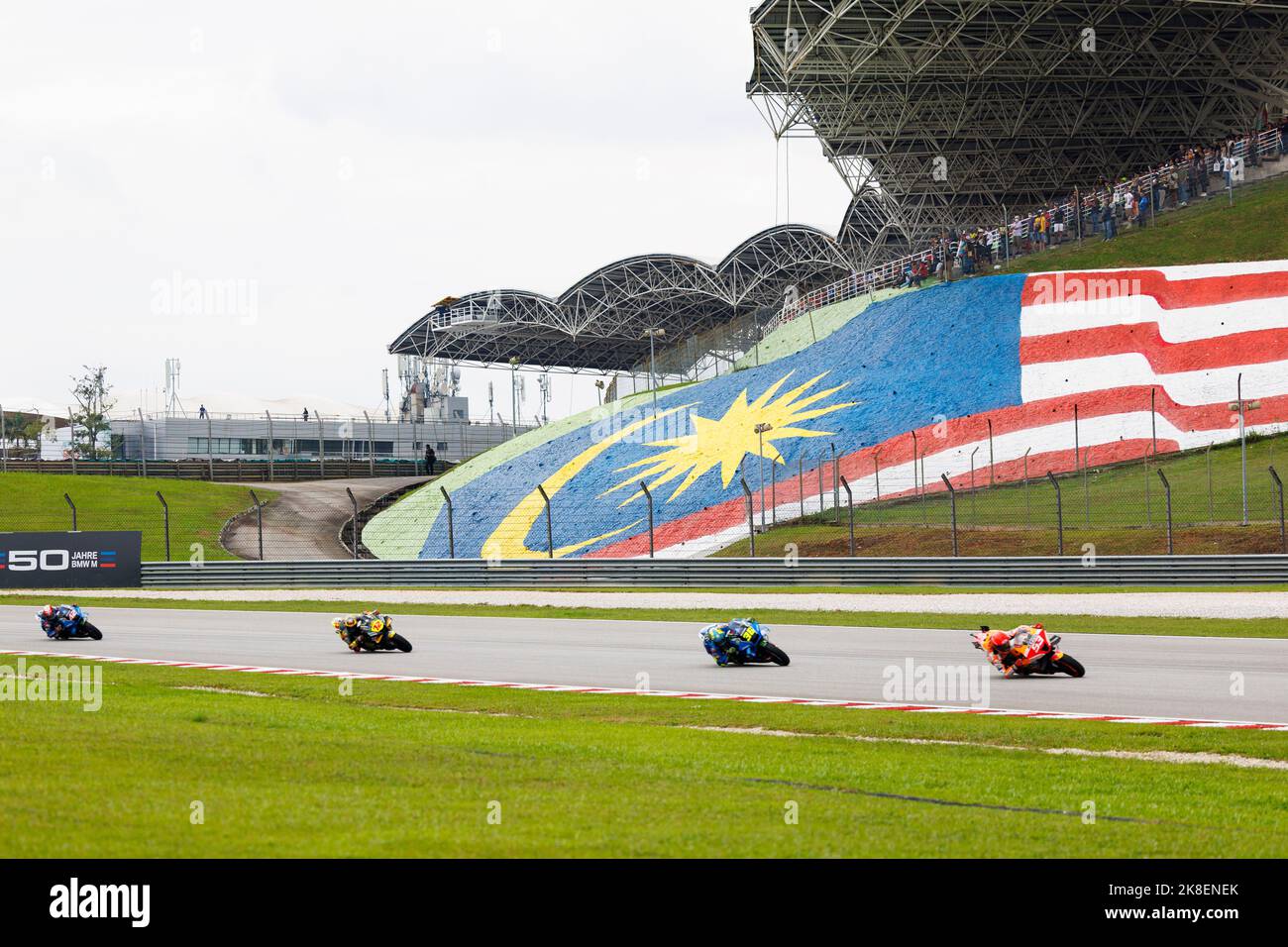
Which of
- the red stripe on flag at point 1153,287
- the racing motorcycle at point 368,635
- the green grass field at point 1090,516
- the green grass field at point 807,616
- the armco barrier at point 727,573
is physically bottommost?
the green grass field at point 807,616

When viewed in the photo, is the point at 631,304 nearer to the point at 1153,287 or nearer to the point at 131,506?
the point at 131,506

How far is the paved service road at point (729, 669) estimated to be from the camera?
507 inches

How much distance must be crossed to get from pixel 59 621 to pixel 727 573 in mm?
15170

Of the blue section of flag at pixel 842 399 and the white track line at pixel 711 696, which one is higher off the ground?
the blue section of flag at pixel 842 399

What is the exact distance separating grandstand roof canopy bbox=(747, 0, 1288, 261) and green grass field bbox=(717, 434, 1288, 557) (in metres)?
20.0

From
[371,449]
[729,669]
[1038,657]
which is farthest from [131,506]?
[1038,657]

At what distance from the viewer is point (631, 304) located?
269ft

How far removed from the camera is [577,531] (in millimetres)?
43688

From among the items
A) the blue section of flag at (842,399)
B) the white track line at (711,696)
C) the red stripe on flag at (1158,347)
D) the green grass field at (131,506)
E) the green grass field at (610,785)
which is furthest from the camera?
the green grass field at (131,506)

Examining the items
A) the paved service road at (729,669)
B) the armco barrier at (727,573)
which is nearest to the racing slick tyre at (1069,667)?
the paved service road at (729,669)

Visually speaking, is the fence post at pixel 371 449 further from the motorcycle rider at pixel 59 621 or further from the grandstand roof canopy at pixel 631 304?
the motorcycle rider at pixel 59 621

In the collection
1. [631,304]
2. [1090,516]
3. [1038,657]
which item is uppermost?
[631,304]

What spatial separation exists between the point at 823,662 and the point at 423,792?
32.0 ft

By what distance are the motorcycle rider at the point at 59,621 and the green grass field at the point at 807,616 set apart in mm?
6617
